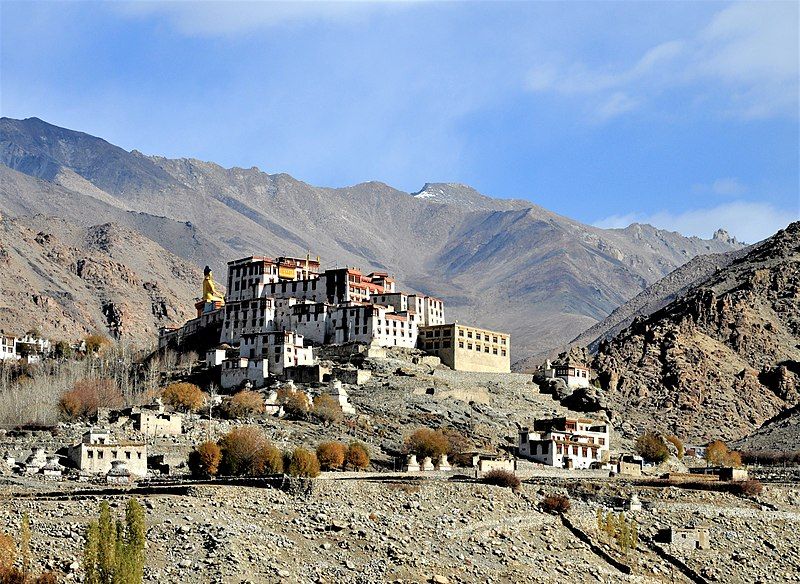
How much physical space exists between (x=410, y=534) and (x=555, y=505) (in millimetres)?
11705

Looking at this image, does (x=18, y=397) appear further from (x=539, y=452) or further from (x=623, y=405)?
(x=623, y=405)

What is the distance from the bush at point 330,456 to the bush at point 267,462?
18.7 feet

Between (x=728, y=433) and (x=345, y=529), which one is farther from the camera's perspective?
(x=728, y=433)

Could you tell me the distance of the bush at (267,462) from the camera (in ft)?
219

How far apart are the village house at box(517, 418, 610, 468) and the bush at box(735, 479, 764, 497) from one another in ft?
44.8

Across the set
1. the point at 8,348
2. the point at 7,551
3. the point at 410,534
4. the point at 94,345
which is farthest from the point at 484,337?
the point at 7,551

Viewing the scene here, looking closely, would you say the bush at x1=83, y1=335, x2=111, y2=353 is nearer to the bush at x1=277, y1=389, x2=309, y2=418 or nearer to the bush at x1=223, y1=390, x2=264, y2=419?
the bush at x1=277, y1=389, x2=309, y2=418

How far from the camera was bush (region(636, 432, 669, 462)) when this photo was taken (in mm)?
93562

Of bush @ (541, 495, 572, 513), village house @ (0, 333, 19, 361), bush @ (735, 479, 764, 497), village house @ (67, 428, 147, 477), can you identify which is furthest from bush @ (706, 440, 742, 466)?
village house @ (0, 333, 19, 361)

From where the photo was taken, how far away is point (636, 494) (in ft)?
232

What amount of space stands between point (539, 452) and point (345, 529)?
122 feet

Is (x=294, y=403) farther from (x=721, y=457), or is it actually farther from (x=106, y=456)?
(x=721, y=457)

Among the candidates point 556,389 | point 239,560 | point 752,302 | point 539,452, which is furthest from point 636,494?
point 752,302

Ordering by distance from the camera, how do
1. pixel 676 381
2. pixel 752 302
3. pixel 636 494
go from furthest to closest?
pixel 752 302, pixel 676 381, pixel 636 494
